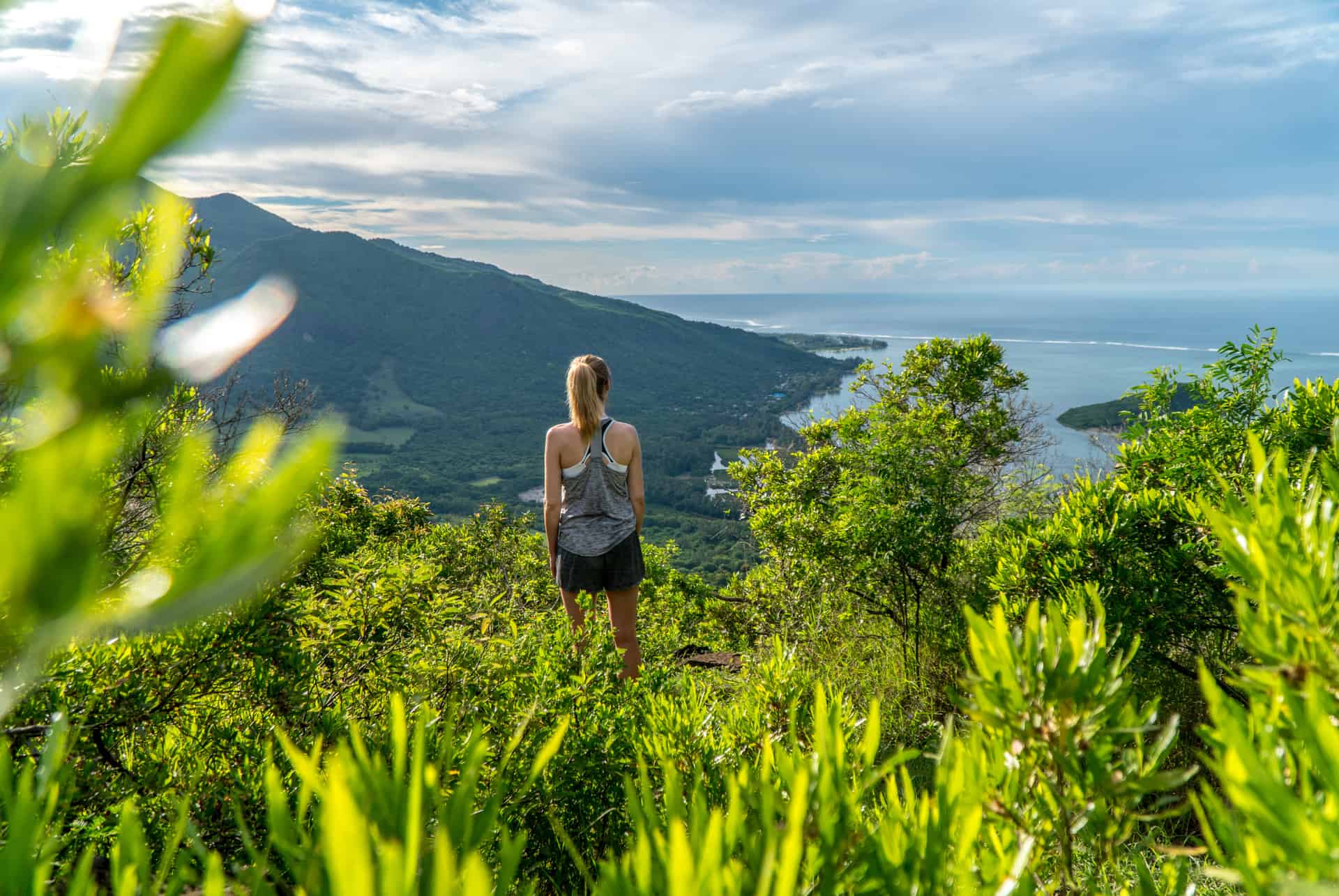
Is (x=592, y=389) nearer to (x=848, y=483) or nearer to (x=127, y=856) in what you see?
(x=848, y=483)

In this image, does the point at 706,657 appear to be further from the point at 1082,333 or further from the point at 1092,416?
the point at 1082,333

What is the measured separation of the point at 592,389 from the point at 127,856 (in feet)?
11.5

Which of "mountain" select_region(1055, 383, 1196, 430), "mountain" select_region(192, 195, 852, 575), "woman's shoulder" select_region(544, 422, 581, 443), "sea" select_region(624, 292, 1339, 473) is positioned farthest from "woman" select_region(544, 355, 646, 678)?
"mountain" select_region(192, 195, 852, 575)

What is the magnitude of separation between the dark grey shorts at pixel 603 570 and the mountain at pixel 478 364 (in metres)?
44.5

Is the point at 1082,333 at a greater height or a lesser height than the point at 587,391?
greater

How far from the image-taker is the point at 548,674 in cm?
231

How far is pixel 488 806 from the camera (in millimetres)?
633

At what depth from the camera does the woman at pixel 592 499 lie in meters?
4.03

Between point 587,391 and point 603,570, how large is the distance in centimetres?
105

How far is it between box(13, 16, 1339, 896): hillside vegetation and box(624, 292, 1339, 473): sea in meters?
1.63

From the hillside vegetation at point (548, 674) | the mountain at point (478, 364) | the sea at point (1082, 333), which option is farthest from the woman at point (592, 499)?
the mountain at point (478, 364)

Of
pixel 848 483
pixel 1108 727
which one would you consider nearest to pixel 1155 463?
pixel 848 483

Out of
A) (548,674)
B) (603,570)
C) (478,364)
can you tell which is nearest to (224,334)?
(548,674)

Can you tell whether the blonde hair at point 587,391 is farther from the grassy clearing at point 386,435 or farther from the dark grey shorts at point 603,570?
the grassy clearing at point 386,435
